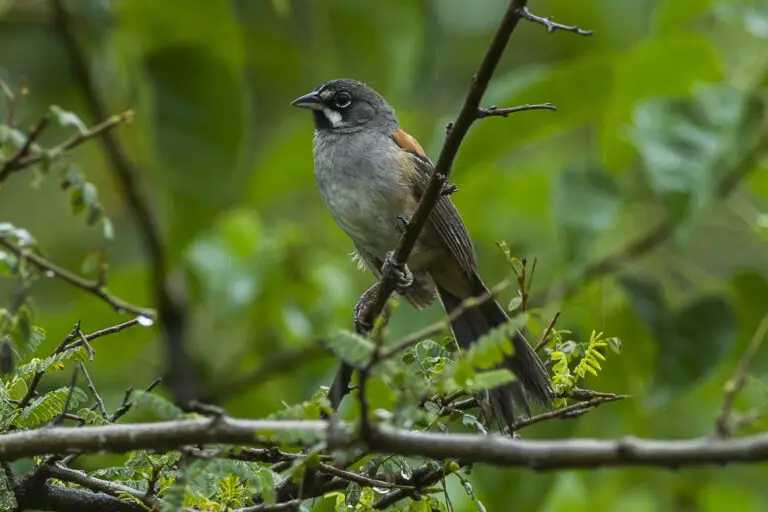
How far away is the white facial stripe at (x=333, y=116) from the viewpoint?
5113 millimetres

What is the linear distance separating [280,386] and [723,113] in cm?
250

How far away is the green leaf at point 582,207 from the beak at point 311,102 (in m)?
1.52

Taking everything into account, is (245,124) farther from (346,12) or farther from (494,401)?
(494,401)

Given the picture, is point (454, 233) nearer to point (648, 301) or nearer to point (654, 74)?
point (648, 301)

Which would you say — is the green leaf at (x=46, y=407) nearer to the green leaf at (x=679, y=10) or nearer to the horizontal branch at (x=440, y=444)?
the horizontal branch at (x=440, y=444)

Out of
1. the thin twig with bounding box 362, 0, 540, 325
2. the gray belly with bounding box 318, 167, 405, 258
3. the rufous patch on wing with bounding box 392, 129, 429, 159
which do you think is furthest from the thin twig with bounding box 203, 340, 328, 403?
the thin twig with bounding box 362, 0, 540, 325

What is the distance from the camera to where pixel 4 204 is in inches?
324

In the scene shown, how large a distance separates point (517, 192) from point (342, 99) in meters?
0.95

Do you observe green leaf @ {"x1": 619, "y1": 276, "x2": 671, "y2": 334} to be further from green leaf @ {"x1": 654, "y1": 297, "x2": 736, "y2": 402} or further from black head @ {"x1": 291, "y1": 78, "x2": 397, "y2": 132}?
black head @ {"x1": 291, "y1": 78, "x2": 397, "y2": 132}

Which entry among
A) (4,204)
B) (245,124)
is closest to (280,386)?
(245,124)

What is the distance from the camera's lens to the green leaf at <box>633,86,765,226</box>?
3.87 metres

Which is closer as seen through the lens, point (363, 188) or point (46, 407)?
point (46, 407)

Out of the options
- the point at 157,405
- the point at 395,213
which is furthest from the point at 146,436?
the point at 395,213

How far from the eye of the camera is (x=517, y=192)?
16.7ft
